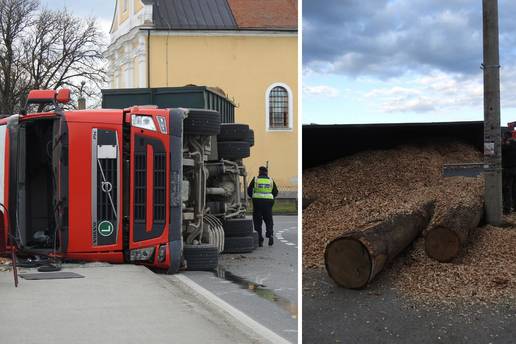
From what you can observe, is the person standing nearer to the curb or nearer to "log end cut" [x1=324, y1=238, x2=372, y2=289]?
"log end cut" [x1=324, y1=238, x2=372, y2=289]

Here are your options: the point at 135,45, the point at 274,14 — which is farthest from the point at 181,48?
the point at 274,14


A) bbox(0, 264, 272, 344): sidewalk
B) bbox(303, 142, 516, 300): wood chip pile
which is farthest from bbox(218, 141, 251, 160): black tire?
bbox(303, 142, 516, 300): wood chip pile

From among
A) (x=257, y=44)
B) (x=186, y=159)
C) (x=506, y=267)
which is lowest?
(x=506, y=267)

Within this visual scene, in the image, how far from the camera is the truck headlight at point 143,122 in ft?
22.6

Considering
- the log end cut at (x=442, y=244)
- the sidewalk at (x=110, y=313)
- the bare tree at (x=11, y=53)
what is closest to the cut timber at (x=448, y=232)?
the log end cut at (x=442, y=244)

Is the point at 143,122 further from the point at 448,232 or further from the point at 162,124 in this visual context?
the point at 448,232

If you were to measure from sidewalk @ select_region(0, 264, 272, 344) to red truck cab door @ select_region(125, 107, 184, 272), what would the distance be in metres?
0.49

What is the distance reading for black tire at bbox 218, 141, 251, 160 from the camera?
352 inches

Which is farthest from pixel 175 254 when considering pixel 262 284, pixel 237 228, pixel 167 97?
pixel 167 97

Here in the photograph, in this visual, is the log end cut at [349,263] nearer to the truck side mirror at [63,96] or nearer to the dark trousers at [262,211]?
the truck side mirror at [63,96]

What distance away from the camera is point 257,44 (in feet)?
96.1

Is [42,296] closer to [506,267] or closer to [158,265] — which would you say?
[158,265]

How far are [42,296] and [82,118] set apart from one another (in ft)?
6.27

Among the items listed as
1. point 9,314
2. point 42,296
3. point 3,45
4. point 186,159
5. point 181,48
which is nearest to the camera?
point 9,314
